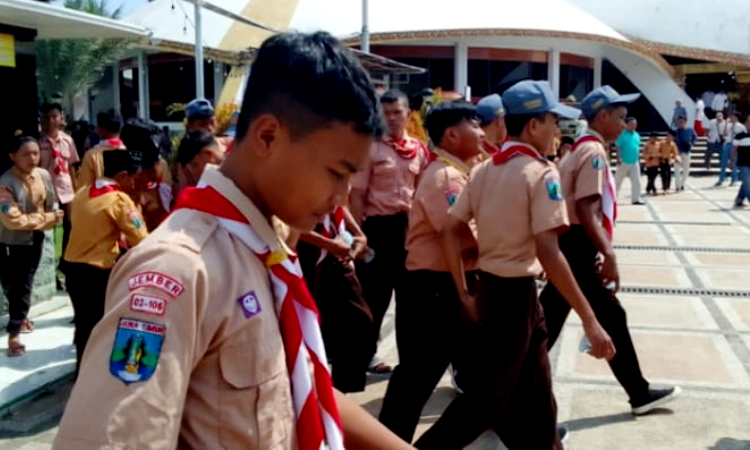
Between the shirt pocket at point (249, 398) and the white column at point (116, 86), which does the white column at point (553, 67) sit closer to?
the white column at point (116, 86)

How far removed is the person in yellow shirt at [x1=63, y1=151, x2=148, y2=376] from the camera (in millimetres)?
4312

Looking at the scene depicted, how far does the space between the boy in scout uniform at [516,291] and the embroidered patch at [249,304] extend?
2.06 m

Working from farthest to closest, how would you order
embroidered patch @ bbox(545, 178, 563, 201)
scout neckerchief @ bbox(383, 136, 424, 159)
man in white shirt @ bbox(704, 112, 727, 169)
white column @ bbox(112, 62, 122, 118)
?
white column @ bbox(112, 62, 122, 118), man in white shirt @ bbox(704, 112, 727, 169), scout neckerchief @ bbox(383, 136, 424, 159), embroidered patch @ bbox(545, 178, 563, 201)

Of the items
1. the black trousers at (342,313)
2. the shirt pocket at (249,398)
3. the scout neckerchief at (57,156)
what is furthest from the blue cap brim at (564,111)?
the scout neckerchief at (57,156)

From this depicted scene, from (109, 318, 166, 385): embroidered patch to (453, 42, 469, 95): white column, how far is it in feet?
93.2

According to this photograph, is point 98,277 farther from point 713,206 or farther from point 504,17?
point 504,17

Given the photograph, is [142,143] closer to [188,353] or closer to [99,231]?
[99,231]

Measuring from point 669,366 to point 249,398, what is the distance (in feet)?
14.8

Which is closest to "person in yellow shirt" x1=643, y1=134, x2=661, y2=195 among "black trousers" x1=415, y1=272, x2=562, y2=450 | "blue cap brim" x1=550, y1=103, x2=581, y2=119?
"blue cap brim" x1=550, y1=103, x2=581, y2=119

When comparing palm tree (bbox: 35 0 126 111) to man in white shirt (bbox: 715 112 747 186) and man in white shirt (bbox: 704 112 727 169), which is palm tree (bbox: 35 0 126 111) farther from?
man in white shirt (bbox: 704 112 727 169)

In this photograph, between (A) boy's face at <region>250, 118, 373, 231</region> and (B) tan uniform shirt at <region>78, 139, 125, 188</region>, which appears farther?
(B) tan uniform shirt at <region>78, 139, 125, 188</region>

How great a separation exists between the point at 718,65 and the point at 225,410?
35.5 meters

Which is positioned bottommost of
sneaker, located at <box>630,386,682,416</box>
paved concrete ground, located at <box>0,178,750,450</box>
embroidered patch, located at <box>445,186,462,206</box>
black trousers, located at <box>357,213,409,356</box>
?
paved concrete ground, located at <box>0,178,750,450</box>

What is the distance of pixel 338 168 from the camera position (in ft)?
4.24
